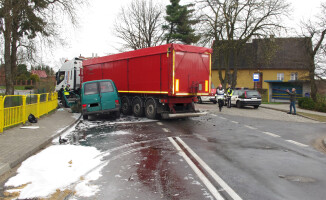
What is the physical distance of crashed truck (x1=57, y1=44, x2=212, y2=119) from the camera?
1241 centimetres

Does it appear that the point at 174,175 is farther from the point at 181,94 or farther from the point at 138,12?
the point at 138,12

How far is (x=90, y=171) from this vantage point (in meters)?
5.30

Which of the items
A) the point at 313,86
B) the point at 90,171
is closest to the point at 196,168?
the point at 90,171

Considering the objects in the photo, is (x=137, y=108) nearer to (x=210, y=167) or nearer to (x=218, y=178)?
(x=210, y=167)

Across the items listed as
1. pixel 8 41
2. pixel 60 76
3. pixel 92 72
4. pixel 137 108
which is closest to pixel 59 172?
pixel 137 108

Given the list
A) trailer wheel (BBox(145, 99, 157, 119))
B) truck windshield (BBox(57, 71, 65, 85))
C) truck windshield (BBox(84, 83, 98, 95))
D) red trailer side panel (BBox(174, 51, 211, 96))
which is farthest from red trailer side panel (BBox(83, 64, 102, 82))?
red trailer side panel (BBox(174, 51, 211, 96))

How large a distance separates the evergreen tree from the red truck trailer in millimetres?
22975

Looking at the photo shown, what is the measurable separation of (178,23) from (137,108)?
2588cm

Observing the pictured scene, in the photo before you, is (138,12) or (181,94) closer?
(181,94)

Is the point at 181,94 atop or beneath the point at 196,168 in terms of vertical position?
atop

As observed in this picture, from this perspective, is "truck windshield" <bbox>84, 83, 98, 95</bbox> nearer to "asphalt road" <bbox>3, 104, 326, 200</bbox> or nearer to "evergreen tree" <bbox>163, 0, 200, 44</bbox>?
"asphalt road" <bbox>3, 104, 326, 200</bbox>

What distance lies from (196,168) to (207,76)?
8633 mm

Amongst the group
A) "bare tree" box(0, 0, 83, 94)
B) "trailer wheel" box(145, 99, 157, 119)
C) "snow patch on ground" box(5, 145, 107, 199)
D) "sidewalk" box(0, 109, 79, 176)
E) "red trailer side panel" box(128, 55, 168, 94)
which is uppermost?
"bare tree" box(0, 0, 83, 94)

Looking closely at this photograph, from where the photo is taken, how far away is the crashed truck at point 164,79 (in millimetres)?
12414
